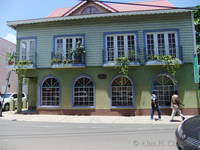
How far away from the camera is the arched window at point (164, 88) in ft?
43.7

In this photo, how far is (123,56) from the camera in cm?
1384

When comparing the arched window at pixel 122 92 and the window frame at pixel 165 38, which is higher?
the window frame at pixel 165 38

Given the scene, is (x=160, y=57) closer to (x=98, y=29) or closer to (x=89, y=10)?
(x=98, y=29)

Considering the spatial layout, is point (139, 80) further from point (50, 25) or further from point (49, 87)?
point (50, 25)

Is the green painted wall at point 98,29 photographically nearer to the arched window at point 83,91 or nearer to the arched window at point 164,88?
the arched window at point 83,91

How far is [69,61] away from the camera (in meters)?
13.9

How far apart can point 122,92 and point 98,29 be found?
545 centimetres

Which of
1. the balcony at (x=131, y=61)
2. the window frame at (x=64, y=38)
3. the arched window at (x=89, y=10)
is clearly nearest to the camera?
the balcony at (x=131, y=61)

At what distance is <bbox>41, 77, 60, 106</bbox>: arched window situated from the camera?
14570mm

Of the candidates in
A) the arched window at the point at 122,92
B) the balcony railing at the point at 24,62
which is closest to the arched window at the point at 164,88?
the arched window at the point at 122,92

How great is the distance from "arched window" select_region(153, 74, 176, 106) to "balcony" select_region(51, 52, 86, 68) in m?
5.86

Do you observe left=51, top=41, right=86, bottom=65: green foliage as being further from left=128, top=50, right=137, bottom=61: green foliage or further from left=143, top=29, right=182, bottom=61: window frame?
left=143, top=29, right=182, bottom=61: window frame

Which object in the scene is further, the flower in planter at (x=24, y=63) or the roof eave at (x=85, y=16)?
the flower in planter at (x=24, y=63)

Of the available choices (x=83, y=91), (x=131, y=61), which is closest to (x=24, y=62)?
(x=83, y=91)
